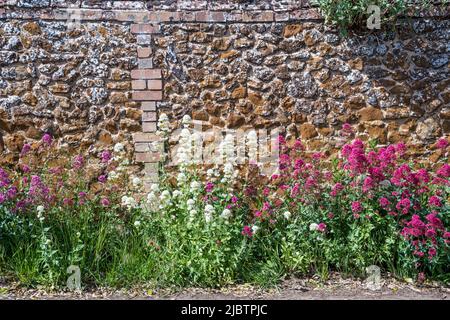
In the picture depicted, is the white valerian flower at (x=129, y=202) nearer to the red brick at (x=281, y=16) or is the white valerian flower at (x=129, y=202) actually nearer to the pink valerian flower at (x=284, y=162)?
the pink valerian flower at (x=284, y=162)

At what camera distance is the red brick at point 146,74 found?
6.36 m

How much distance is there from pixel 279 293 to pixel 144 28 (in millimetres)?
3246

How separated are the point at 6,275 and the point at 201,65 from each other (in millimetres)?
3002

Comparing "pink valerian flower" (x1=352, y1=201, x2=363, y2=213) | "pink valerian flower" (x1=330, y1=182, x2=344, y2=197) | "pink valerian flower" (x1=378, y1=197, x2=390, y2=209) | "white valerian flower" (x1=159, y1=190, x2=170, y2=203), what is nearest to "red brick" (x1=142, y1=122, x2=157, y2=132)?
"white valerian flower" (x1=159, y1=190, x2=170, y2=203)

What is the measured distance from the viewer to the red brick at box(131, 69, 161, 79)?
636 centimetres

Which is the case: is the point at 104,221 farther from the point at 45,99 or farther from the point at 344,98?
the point at 344,98

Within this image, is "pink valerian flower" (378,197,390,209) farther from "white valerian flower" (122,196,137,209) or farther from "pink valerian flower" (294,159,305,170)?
"white valerian flower" (122,196,137,209)

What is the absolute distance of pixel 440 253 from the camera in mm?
5043

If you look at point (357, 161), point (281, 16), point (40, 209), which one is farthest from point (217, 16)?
point (40, 209)

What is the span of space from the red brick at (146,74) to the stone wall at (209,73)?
0.02m

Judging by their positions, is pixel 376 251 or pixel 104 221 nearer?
pixel 376 251

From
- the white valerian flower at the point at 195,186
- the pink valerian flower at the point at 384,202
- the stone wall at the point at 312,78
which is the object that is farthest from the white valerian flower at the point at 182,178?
the pink valerian flower at the point at 384,202

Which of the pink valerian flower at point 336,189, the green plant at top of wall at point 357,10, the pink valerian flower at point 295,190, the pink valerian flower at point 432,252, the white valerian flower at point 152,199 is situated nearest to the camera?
the pink valerian flower at point 432,252

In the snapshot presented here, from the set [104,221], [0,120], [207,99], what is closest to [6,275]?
[104,221]
